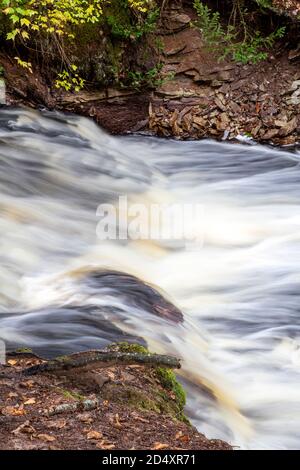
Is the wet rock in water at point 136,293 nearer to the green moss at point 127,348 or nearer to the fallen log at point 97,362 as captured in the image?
the green moss at point 127,348

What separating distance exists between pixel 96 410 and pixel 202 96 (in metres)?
7.99

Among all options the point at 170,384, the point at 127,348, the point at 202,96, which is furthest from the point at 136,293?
the point at 202,96

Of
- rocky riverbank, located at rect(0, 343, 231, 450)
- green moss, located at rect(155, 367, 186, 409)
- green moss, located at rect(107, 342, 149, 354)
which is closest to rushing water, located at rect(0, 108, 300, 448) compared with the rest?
green moss, located at rect(155, 367, 186, 409)

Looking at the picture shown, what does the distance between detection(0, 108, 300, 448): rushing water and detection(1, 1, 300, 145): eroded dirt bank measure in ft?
1.28

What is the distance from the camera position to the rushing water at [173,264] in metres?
3.96

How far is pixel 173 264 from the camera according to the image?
251 inches

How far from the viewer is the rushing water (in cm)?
396

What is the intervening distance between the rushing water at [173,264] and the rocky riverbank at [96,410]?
0.38 meters

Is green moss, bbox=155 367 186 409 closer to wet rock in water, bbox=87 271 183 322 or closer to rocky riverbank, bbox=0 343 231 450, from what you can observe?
rocky riverbank, bbox=0 343 231 450

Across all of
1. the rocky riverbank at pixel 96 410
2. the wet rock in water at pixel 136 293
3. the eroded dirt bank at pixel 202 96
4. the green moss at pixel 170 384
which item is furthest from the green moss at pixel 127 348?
the eroded dirt bank at pixel 202 96

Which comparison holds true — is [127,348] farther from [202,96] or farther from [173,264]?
[202,96]

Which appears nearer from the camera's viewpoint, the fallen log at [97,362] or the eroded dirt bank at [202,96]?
the fallen log at [97,362]

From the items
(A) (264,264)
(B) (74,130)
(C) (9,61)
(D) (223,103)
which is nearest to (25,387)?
(A) (264,264)
